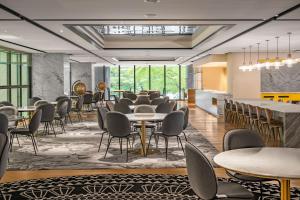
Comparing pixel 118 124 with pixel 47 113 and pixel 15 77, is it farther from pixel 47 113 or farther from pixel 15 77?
pixel 15 77

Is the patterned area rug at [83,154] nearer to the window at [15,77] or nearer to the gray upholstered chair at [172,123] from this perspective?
the gray upholstered chair at [172,123]

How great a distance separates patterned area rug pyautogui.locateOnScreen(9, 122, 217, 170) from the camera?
23.1ft

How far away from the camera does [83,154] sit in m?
8.08

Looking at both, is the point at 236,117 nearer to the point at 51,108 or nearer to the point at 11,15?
the point at 51,108

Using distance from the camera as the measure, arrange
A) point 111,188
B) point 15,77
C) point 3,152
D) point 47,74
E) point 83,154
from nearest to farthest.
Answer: point 3,152 → point 111,188 → point 83,154 → point 15,77 → point 47,74

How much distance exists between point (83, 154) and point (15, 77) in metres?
7.84

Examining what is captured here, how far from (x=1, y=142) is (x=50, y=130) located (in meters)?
7.58

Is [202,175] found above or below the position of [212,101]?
below

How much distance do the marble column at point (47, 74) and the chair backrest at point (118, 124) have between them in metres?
9.40

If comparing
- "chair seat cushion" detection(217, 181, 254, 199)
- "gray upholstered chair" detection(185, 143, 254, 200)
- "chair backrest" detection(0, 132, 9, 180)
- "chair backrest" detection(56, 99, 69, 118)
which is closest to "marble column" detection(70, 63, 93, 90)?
"chair backrest" detection(56, 99, 69, 118)

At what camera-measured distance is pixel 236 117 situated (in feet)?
43.0

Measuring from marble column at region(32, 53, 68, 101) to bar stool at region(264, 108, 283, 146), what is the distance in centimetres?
881

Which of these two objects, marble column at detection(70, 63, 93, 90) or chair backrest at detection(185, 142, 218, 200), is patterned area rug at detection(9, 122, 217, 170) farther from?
marble column at detection(70, 63, 93, 90)

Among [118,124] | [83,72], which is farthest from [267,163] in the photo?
[83,72]
